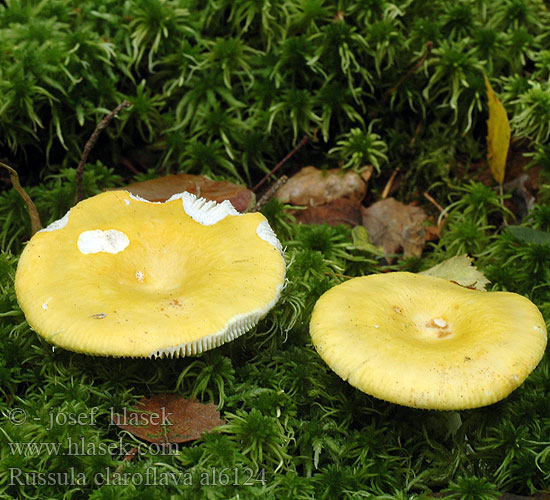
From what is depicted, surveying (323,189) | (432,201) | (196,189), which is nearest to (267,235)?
(196,189)

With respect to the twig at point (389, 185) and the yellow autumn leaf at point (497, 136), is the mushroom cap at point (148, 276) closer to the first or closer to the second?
the twig at point (389, 185)

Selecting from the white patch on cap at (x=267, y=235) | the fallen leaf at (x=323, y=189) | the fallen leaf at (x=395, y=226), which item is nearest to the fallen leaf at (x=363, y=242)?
the fallen leaf at (x=395, y=226)

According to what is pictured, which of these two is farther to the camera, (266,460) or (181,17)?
(181,17)

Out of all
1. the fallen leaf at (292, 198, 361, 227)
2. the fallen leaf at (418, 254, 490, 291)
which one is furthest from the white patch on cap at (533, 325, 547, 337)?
the fallen leaf at (292, 198, 361, 227)

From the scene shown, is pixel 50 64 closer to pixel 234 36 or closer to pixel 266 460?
pixel 234 36

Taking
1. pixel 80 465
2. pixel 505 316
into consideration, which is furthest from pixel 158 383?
pixel 505 316
